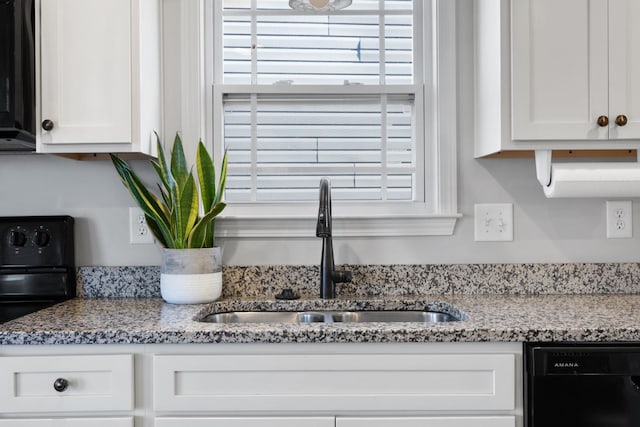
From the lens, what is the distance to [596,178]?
1781 mm

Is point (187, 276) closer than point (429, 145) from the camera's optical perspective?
Yes

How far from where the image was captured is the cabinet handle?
1.36m

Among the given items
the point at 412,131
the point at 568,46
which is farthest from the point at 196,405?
the point at 568,46

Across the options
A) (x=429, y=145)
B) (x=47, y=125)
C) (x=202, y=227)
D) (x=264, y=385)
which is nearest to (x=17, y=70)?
(x=47, y=125)

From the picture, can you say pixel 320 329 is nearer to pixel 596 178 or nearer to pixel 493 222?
pixel 493 222

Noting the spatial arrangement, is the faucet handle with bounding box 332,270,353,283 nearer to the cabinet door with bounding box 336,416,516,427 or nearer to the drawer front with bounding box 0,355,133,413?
the cabinet door with bounding box 336,416,516,427

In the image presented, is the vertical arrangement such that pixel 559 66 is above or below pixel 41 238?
above

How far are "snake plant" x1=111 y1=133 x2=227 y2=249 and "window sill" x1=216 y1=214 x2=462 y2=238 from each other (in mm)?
157

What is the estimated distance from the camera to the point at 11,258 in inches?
75.3

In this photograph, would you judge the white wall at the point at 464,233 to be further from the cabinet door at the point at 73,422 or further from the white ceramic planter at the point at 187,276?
the cabinet door at the point at 73,422

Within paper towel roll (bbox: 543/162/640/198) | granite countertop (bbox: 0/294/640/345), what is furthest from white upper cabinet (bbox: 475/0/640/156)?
granite countertop (bbox: 0/294/640/345)

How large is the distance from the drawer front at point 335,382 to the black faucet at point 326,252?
48cm

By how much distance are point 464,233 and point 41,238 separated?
1452 mm

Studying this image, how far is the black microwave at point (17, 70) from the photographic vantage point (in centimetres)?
158
